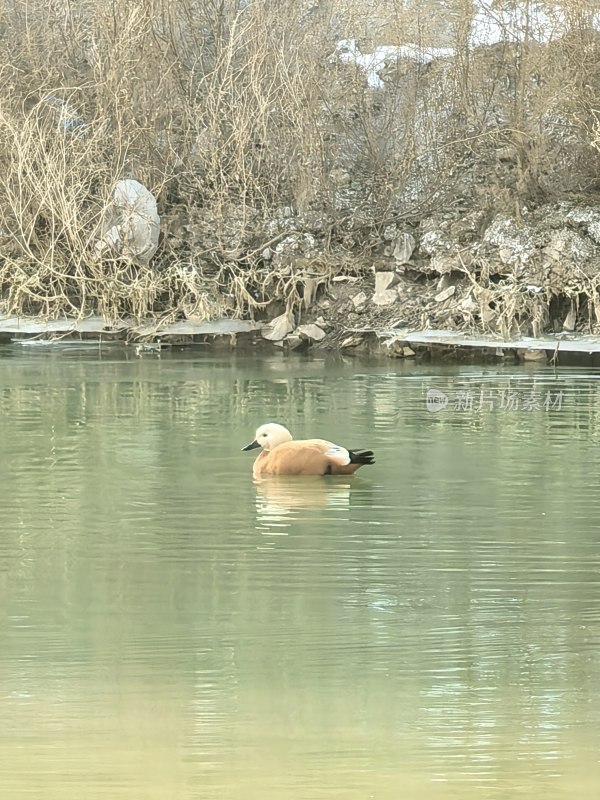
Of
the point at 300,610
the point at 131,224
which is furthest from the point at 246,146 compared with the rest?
the point at 300,610

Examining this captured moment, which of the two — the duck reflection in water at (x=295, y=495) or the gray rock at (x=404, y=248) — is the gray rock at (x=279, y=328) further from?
the duck reflection in water at (x=295, y=495)

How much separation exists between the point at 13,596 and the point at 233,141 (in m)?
9.52

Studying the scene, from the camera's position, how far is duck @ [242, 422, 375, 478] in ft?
23.4

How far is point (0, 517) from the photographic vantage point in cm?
639

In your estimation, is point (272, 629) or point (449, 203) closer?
point (272, 629)

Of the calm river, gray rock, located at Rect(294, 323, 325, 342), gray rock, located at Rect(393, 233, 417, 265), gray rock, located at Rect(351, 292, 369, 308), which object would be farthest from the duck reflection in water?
gray rock, located at Rect(393, 233, 417, 265)

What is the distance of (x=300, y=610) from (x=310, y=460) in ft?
7.79

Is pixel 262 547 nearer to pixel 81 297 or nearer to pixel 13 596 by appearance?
pixel 13 596

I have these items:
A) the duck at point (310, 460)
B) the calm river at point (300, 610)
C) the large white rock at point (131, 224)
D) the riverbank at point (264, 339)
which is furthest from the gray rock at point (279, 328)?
the duck at point (310, 460)

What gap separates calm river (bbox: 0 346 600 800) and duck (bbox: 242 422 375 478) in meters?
0.08

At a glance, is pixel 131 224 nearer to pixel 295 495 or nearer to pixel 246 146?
pixel 246 146

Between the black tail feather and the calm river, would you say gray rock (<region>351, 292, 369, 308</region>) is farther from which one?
the black tail feather

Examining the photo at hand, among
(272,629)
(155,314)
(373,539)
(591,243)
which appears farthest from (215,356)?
(272,629)

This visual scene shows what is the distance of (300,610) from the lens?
4.86 meters
